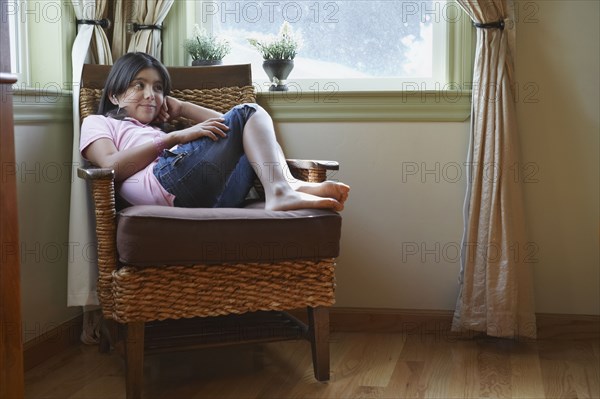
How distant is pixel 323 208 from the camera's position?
2.32 metres

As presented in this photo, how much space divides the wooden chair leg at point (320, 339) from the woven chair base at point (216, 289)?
0.06 m

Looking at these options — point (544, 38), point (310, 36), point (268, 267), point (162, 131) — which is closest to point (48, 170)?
point (162, 131)

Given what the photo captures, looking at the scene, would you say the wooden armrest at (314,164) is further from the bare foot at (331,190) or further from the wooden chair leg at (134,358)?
the wooden chair leg at (134,358)

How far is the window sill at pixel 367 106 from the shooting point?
9.61ft

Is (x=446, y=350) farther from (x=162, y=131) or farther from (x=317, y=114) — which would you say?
(x=162, y=131)

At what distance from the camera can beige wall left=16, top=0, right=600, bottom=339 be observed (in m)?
2.82

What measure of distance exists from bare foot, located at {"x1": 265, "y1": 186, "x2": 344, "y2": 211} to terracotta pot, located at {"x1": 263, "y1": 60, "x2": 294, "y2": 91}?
0.74 meters

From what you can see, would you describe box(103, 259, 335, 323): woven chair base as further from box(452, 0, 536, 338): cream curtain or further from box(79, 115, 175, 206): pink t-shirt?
box(452, 0, 536, 338): cream curtain

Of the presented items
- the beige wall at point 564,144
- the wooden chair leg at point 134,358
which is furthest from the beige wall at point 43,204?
the beige wall at point 564,144

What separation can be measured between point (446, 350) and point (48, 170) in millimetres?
1483

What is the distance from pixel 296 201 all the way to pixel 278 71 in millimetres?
824

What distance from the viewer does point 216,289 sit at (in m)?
2.23

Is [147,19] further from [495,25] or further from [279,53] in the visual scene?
[495,25]

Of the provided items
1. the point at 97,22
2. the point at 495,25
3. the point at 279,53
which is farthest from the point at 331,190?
the point at 97,22
